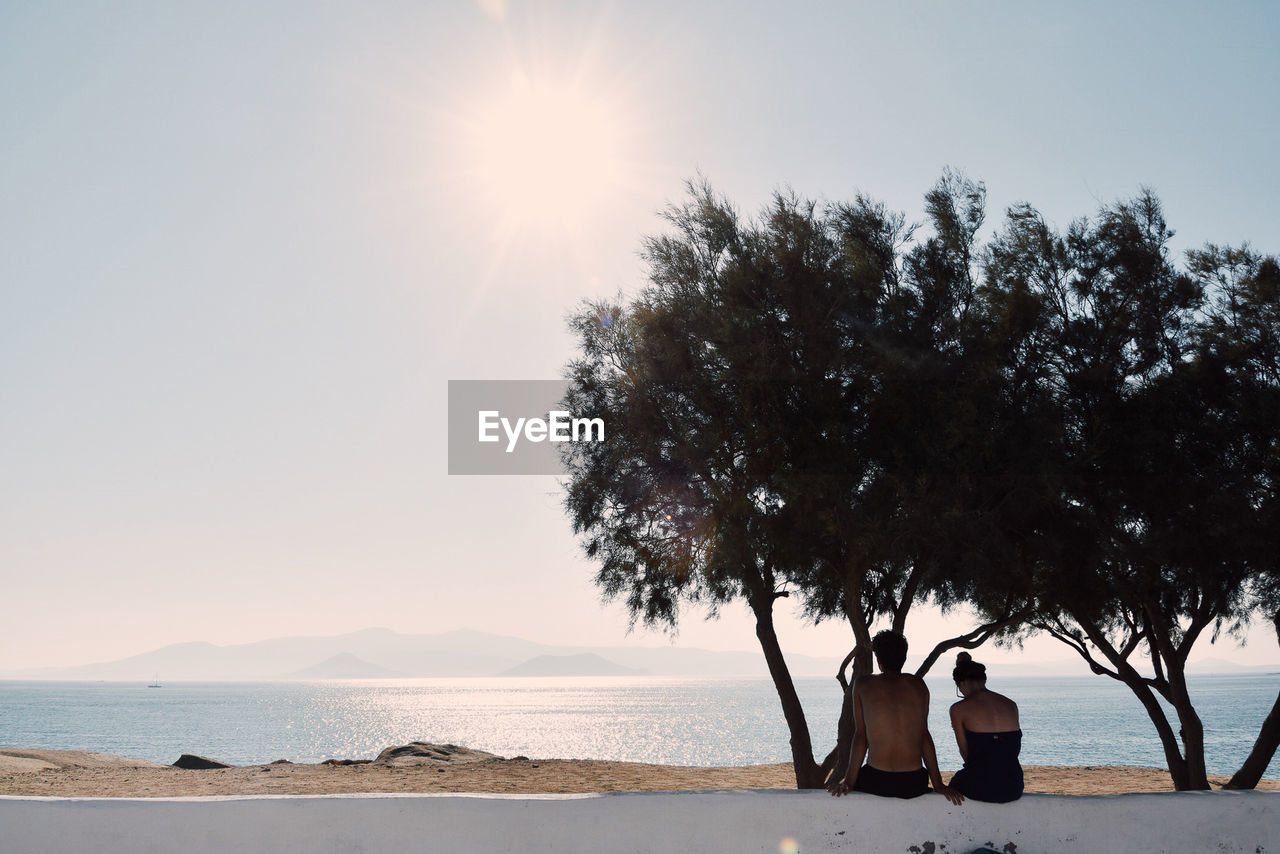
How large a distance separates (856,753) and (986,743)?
2.77 feet

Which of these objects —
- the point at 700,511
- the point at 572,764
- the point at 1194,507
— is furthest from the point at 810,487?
the point at 572,764

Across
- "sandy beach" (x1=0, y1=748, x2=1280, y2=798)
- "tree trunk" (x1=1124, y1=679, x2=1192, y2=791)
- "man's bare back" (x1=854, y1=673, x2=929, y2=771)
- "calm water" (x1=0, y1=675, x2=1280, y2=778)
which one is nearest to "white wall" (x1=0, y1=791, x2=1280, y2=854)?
"man's bare back" (x1=854, y1=673, x2=929, y2=771)

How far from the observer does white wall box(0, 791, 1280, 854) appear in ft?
20.8

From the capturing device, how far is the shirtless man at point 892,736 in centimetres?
655

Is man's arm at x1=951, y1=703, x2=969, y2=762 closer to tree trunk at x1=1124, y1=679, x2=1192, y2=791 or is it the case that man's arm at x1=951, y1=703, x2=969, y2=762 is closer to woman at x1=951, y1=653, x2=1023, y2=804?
woman at x1=951, y1=653, x2=1023, y2=804

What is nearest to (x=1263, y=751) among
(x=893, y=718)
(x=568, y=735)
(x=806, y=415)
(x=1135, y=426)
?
(x=1135, y=426)

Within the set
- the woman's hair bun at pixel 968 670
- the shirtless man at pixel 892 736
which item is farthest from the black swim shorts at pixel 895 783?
the woman's hair bun at pixel 968 670

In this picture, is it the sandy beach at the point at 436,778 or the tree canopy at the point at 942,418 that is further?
the sandy beach at the point at 436,778

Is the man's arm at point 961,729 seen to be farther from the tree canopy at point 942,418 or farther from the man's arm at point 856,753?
the tree canopy at point 942,418

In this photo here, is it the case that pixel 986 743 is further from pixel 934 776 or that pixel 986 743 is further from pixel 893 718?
pixel 893 718

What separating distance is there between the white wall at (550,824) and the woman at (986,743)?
4.5 inches

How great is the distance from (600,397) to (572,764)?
42.9 ft

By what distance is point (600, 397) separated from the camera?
14195 mm

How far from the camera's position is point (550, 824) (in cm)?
634
